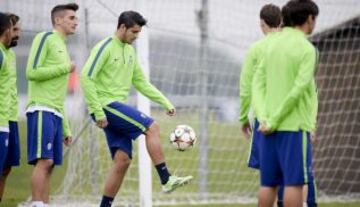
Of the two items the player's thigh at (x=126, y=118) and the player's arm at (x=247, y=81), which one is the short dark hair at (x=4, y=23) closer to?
the player's thigh at (x=126, y=118)

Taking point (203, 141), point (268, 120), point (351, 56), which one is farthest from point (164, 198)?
point (268, 120)

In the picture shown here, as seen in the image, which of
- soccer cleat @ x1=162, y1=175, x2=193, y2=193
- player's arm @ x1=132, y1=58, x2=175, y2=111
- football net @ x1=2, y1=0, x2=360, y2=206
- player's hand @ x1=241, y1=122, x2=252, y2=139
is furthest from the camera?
football net @ x1=2, y1=0, x2=360, y2=206

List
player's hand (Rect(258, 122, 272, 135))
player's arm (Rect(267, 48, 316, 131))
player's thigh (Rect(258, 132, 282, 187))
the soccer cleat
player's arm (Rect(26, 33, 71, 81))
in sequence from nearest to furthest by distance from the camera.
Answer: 1. player's arm (Rect(267, 48, 316, 131))
2. player's hand (Rect(258, 122, 272, 135))
3. player's thigh (Rect(258, 132, 282, 187))
4. player's arm (Rect(26, 33, 71, 81))
5. the soccer cleat

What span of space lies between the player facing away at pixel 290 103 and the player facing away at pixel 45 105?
2691 mm

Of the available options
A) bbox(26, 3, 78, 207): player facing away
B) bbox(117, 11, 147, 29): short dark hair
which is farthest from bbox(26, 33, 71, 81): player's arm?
bbox(117, 11, 147, 29): short dark hair

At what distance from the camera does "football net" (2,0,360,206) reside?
11617 mm

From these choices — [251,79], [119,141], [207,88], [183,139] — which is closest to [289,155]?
[251,79]

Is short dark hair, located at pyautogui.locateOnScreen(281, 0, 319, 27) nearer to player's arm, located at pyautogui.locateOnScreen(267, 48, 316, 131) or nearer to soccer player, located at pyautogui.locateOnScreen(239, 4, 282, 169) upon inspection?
player's arm, located at pyautogui.locateOnScreen(267, 48, 316, 131)

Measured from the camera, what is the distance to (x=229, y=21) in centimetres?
1278

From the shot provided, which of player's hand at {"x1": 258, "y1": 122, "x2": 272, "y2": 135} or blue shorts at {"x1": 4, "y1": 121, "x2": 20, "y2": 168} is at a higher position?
player's hand at {"x1": 258, "y1": 122, "x2": 272, "y2": 135}

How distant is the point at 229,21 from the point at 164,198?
2912 mm

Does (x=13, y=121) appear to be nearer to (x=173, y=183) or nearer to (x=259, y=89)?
(x=173, y=183)

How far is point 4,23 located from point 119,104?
4.39 ft

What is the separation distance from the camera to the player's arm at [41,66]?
8.12 m
